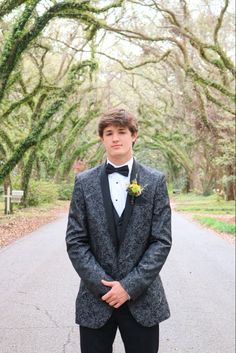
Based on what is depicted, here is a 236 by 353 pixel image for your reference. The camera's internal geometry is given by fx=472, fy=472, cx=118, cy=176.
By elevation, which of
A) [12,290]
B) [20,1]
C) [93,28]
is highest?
[93,28]

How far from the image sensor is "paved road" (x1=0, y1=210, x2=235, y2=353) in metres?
3.73

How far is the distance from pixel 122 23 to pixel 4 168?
594cm

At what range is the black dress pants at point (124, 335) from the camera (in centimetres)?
249

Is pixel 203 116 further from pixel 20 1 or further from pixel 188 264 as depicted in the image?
pixel 20 1

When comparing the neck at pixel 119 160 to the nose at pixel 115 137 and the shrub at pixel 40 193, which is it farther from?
the shrub at pixel 40 193

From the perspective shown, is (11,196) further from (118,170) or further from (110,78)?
(110,78)

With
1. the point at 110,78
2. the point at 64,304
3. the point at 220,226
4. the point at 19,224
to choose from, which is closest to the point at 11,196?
the point at 19,224

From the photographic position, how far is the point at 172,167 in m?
52.0

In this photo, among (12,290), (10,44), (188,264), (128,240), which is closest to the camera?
(128,240)

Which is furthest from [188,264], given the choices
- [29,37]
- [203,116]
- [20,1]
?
[203,116]

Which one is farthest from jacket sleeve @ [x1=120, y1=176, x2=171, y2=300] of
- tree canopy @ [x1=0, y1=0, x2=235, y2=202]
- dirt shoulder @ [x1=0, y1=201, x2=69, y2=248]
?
tree canopy @ [x1=0, y1=0, x2=235, y2=202]

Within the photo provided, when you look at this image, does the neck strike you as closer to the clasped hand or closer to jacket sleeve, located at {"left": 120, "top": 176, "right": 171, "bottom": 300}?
jacket sleeve, located at {"left": 120, "top": 176, "right": 171, "bottom": 300}

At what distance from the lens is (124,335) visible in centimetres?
253

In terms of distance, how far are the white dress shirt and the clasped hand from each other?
37 centimetres
